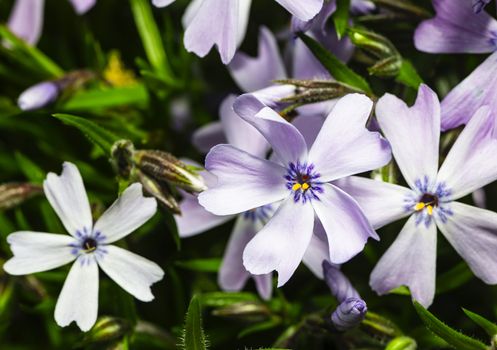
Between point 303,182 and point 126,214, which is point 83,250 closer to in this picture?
point 126,214

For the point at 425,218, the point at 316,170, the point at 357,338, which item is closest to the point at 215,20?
the point at 316,170

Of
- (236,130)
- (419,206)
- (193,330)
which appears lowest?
(193,330)

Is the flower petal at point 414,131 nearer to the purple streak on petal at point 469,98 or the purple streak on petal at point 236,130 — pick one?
the purple streak on petal at point 469,98

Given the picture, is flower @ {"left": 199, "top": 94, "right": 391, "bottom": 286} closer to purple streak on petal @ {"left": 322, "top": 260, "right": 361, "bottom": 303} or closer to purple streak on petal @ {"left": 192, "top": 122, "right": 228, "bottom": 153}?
purple streak on petal @ {"left": 322, "top": 260, "right": 361, "bottom": 303}

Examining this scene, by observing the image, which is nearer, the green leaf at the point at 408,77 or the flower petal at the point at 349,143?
the flower petal at the point at 349,143

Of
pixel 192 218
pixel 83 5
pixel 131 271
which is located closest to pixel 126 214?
pixel 131 271

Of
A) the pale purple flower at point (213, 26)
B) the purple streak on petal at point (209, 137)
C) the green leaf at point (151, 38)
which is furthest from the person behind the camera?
the green leaf at point (151, 38)

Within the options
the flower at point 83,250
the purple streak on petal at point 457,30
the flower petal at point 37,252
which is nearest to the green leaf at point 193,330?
the flower at point 83,250
